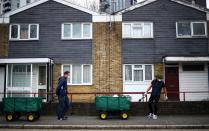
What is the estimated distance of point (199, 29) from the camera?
908 inches

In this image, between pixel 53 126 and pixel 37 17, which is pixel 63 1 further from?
pixel 53 126

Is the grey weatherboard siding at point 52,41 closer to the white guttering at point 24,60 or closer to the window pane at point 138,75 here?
Answer: the white guttering at point 24,60

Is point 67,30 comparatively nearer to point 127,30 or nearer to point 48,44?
point 48,44

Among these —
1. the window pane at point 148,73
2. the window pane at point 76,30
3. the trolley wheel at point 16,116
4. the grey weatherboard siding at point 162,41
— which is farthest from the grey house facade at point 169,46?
the trolley wheel at point 16,116

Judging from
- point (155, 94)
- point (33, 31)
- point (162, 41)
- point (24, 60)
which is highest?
point (33, 31)

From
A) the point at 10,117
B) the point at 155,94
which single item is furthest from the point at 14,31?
the point at 155,94

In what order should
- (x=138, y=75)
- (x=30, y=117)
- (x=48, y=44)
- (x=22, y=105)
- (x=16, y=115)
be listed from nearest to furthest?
(x=30, y=117) < (x=22, y=105) < (x=16, y=115) < (x=138, y=75) < (x=48, y=44)

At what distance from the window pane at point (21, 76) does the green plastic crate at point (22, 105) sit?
7250 millimetres

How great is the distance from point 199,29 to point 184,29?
3.21 feet

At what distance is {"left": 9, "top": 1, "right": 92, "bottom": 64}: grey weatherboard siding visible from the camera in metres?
23.0

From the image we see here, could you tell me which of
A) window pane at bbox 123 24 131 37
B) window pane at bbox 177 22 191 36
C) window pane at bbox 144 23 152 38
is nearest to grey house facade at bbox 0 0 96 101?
window pane at bbox 123 24 131 37

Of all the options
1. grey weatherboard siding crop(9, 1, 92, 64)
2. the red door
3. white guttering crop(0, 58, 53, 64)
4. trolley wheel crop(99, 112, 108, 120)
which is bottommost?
trolley wheel crop(99, 112, 108, 120)

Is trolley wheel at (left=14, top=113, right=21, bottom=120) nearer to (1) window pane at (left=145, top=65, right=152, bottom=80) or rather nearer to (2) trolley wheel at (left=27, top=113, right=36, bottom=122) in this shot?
(2) trolley wheel at (left=27, top=113, right=36, bottom=122)

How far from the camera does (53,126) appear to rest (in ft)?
43.5
